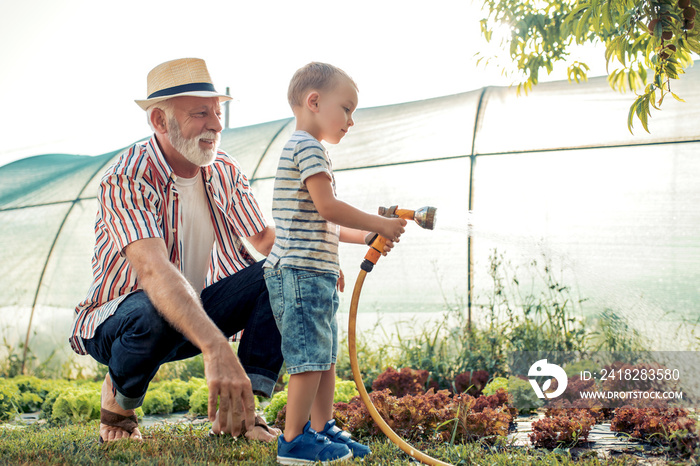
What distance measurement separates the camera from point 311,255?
7.71ft

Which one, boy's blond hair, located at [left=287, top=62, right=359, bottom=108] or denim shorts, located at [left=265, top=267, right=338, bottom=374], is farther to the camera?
boy's blond hair, located at [left=287, top=62, right=359, bottom=108]

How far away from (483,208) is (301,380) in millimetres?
3461

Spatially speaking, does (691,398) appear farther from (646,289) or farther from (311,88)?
(311,88)

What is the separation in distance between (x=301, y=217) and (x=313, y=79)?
57 cm

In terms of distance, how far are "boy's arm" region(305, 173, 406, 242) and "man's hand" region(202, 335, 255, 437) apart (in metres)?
0.64

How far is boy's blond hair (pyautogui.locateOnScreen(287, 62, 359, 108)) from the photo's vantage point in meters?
2.45

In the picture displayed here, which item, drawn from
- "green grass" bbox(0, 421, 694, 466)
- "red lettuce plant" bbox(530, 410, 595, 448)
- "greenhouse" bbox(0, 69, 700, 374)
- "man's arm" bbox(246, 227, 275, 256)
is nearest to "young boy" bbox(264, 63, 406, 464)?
"green grass" bbox(0, 421, 694, 466)

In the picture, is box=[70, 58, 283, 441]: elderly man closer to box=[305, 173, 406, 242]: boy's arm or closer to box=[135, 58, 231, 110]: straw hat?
box=[135, 58, 231, 110]: straw hat

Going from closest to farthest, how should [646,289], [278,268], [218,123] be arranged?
[278,268]
[218,123]
[646,289]

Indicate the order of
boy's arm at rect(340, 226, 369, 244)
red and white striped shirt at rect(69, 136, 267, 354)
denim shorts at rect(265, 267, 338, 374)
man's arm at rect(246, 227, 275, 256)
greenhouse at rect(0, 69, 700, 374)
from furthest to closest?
greenhouse at rect(0, 69, 700, 374) → man's arm at rect(246, 227, 275, 256) → boy's arm at rect(340, 226, 369, 244) → red and white striped shirt at rect(69, 136, 267, 354) → denim shorts at rect(265, 267, 338, 374)

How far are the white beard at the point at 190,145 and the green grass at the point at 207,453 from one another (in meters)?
1.29

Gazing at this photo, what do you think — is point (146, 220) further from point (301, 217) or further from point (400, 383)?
point (400, 383)

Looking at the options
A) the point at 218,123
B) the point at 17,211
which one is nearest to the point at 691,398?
the point at 218,123

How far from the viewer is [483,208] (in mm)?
5371
